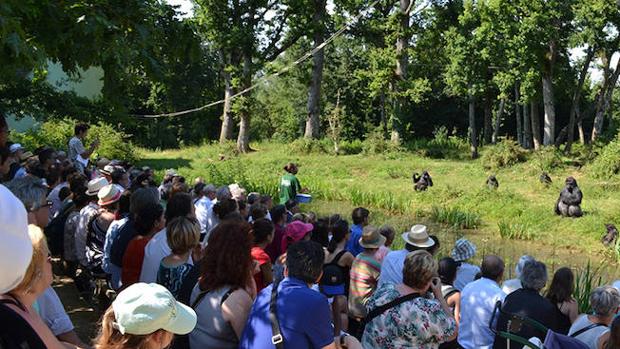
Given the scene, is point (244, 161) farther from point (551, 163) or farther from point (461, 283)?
point (461, 283)

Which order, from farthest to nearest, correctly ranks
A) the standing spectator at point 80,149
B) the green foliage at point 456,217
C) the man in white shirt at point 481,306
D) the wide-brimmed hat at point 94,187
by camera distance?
the green foliage at point 456,217 < the standing spectator at point 80,149 < the wide-brimmed hat at point 94,187 < the man in white shirt at point 481,306

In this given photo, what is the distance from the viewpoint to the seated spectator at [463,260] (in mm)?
5312

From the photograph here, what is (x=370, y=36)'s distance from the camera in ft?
99.2

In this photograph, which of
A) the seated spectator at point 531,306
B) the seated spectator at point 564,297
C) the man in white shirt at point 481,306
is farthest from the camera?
the man in white shirt at point 481,306

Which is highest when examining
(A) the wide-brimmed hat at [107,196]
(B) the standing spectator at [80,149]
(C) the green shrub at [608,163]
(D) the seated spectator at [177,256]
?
(B) the standing spectator at [80,149]

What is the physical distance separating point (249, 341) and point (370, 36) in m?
28.4

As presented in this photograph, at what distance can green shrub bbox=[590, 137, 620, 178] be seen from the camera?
1892cm

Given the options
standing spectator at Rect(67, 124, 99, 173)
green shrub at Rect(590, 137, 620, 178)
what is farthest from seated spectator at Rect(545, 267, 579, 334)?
green shrub at Rect(590, 137, 620, 178)

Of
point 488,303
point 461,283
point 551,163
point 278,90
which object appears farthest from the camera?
point 278,90

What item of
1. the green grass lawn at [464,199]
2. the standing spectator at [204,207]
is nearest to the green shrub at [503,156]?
the green grass lawn at [464,199]

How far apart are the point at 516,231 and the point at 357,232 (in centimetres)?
856

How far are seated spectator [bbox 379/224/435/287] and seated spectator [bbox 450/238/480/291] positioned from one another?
0.30 meters

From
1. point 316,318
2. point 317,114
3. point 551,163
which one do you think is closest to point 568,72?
point 551,163

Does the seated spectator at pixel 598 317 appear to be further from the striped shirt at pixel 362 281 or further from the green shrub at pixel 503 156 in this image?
the green shrub at pixel 503 156
